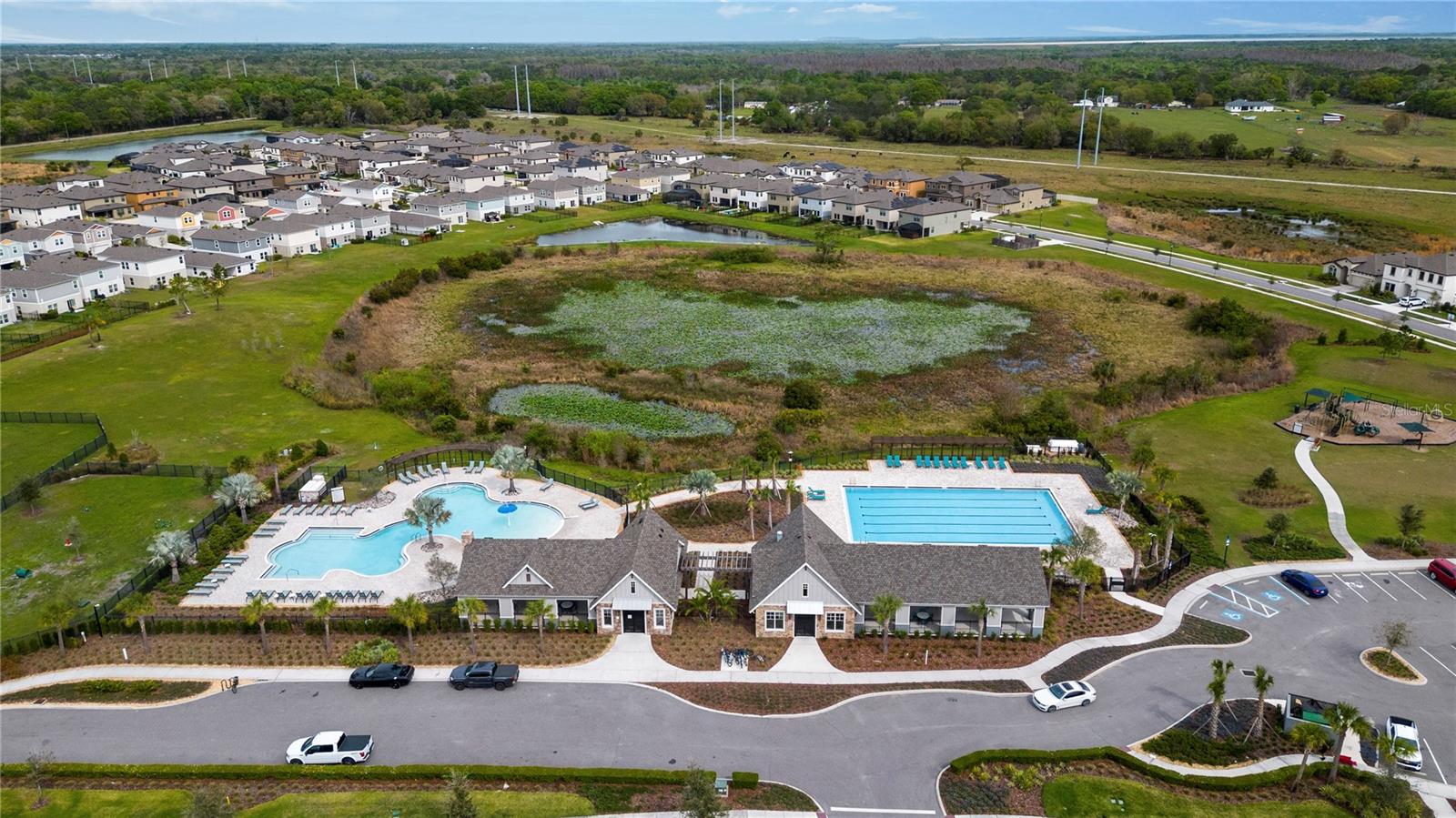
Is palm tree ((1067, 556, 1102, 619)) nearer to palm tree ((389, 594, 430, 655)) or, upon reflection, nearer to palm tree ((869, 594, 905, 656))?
palm tree ((869, 594, 905, 656))

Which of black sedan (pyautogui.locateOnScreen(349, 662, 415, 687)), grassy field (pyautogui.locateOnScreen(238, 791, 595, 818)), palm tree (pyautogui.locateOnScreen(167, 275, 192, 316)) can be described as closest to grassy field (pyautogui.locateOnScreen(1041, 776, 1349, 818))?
grassy field (pyautogui.locateOnScreen(238, 791, 595, 818))

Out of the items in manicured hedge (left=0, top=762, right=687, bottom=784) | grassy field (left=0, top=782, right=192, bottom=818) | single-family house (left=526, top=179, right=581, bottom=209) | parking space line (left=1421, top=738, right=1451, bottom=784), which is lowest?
grassy field (left=0, top=782, right=192, bottom=818)

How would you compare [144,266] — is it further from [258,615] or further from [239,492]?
[258,615]

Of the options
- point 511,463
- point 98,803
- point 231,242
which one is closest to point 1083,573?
point 511,463

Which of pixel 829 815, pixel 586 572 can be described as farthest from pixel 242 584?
pixel 829 815

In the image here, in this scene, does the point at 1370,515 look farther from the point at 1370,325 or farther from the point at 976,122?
the point at 976,122
